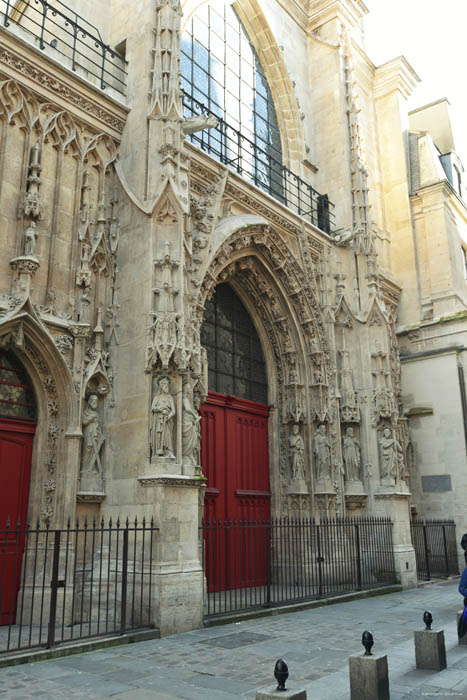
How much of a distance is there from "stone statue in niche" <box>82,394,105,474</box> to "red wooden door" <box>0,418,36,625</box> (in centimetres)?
76

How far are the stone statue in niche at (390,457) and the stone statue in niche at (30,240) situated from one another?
30.3ft

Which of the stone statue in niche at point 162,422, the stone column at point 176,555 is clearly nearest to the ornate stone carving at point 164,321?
the stone statue in niche at point 162,422

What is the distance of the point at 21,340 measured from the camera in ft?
28.2

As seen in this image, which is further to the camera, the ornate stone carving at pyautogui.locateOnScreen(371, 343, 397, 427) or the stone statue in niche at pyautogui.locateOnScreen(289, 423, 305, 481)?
the ornate stone carving at pyautogui.locateOnScreen(371, 343, 397, 427)

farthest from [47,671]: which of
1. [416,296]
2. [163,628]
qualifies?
[416,296]

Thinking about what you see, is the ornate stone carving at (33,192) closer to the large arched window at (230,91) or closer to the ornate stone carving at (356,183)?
the large arched window at (230,91)

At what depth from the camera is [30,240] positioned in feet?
29.2

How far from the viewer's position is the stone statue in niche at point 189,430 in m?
9.05

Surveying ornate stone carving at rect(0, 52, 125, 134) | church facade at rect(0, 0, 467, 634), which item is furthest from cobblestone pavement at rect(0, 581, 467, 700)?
ornate stone carving at rect(0, 52, 125, 134)

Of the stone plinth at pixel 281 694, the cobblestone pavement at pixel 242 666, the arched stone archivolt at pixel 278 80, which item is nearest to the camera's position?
the stone plinth at pixel 281 694

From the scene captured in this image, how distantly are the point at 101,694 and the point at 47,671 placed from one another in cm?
100

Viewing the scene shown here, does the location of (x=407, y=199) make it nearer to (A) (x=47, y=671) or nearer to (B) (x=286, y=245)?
(B) (x=286, y=245)

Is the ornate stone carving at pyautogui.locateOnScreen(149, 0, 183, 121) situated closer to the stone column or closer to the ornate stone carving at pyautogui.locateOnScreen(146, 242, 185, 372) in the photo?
the ornate stone carving at pyautogui.locateOnScreen(146, 242, 185, 372)

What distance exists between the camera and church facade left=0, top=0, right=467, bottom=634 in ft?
29.2
